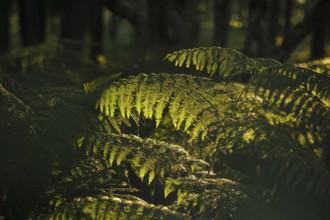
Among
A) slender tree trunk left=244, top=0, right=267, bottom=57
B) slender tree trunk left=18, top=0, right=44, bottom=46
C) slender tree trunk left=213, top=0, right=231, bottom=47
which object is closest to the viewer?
slender tree trunk left=244, top=0, right=267, bottom=57

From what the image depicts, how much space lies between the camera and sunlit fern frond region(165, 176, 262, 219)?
7.39ft

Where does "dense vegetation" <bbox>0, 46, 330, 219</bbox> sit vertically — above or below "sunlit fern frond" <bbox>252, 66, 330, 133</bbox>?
below

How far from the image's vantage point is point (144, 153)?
2.37 meters

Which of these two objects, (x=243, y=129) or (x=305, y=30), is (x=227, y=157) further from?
(x=305, y=30)

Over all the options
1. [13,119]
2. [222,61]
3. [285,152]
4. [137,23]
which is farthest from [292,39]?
[13,119]

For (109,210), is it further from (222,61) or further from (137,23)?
(137,23)

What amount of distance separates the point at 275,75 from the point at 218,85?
0.31 metres

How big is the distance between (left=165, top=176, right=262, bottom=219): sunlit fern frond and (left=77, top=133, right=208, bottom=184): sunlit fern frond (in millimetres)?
68

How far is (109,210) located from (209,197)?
48 centimetres

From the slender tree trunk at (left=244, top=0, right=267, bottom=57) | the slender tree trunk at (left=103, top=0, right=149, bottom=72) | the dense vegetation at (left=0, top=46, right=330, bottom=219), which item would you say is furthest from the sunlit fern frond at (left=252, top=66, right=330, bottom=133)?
the slender tree trunk at (left=244, top=0, right=267, bottom=57)

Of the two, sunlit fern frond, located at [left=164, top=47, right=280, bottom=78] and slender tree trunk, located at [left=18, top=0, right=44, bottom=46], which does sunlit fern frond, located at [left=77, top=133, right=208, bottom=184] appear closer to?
sunlit fern frond, located at [left=164, top=47, right=280, bottom=78]

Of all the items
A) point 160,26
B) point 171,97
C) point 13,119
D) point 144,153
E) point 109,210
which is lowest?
point 160,26

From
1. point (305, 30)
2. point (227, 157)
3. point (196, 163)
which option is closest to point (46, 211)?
point (196, 163)

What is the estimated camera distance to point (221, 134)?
2422mm
